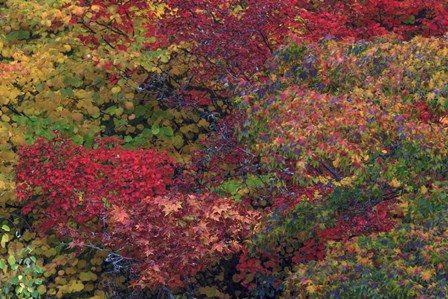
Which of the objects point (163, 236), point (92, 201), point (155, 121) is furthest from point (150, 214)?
point (155, 121)

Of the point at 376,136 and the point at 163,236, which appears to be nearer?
the point at 376,136

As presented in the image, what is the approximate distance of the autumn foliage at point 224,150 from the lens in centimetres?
907

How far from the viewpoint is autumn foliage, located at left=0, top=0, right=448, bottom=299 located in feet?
29.8

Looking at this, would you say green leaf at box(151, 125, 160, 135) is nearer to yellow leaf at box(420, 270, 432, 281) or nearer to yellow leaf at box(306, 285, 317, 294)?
yellow leaf at box(306, 285, 317, 294)

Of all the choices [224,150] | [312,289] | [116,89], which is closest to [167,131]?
[116,89]

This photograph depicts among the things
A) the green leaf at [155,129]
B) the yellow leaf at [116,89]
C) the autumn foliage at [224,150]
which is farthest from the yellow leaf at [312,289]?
the yellow leaf at [116,89]

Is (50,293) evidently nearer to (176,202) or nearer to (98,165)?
(98,165)

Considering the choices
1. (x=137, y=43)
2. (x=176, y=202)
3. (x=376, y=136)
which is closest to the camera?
(x=376, y=136)

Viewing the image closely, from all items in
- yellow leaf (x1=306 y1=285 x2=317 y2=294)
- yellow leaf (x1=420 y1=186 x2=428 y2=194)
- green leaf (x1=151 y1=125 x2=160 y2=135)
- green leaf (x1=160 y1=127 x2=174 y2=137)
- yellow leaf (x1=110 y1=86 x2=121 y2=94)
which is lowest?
green leaf (x1=160 y1=127 x2=174 y2=137)

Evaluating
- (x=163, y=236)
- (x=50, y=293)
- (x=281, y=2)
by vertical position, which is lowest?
(x=50, y=293)

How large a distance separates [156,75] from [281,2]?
2604 millimetres

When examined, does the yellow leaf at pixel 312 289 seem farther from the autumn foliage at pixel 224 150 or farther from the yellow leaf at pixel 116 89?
the yellow leaf at pixel 116 89

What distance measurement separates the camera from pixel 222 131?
43.1 feet

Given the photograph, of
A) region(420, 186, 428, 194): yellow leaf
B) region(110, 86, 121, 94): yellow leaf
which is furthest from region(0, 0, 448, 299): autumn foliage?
region(110, 86, 121, 94): yellow leaf
